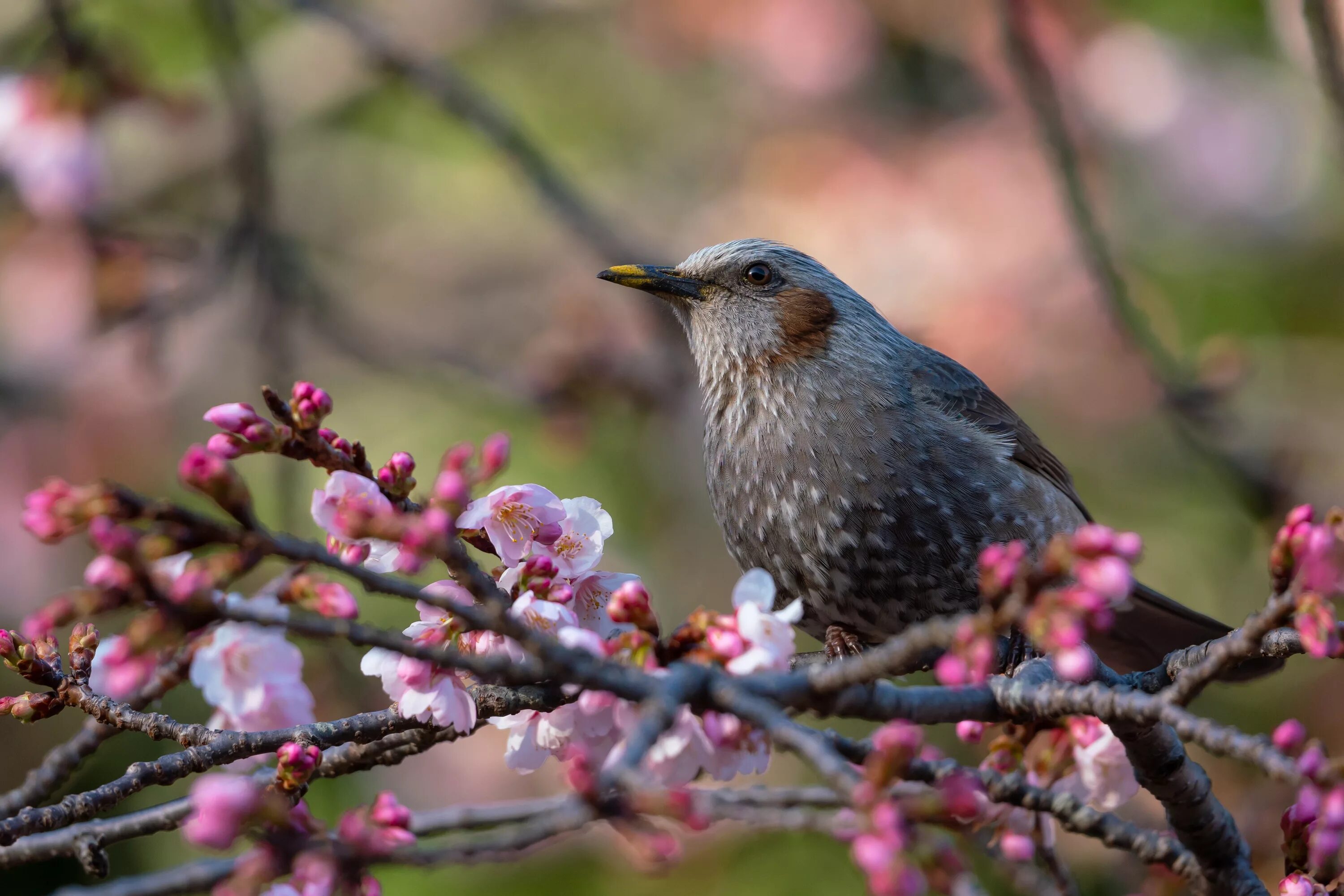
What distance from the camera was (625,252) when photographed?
182 inches

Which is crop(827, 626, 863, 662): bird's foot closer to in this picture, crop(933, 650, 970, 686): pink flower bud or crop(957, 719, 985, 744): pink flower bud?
crop(957, 719, 985, 744): pink flower bud

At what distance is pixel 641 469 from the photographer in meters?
6.81

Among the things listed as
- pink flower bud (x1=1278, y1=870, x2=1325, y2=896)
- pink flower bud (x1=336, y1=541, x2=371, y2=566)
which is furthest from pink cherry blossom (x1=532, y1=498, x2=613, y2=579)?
pink flower bud (x1=1278, y1=870, x2=1325, y2=896)

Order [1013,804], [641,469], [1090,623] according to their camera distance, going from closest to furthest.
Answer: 1. [1090,623]
2. [1013,804]
3. [641,469]

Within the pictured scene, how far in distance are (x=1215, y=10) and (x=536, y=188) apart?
16.9 ft

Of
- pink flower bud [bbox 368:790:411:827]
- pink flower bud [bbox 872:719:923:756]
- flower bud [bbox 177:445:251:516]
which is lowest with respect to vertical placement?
pink flower bud [bbox 368:790:411:827]

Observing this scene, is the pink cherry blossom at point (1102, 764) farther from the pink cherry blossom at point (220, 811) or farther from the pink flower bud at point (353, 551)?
the pink cherry blossom at point (220, 811)

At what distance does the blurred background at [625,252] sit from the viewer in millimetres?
4672

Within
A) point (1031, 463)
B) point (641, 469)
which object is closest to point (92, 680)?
point (1031, 463)

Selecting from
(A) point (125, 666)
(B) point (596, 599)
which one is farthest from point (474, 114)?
(A) point (125, 666)

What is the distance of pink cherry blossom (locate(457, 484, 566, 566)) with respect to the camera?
190cm

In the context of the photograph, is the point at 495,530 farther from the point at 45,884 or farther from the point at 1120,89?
the point at 1120,89

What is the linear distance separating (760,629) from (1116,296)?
8.19 ft

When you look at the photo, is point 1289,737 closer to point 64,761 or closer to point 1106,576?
point 1106,576
